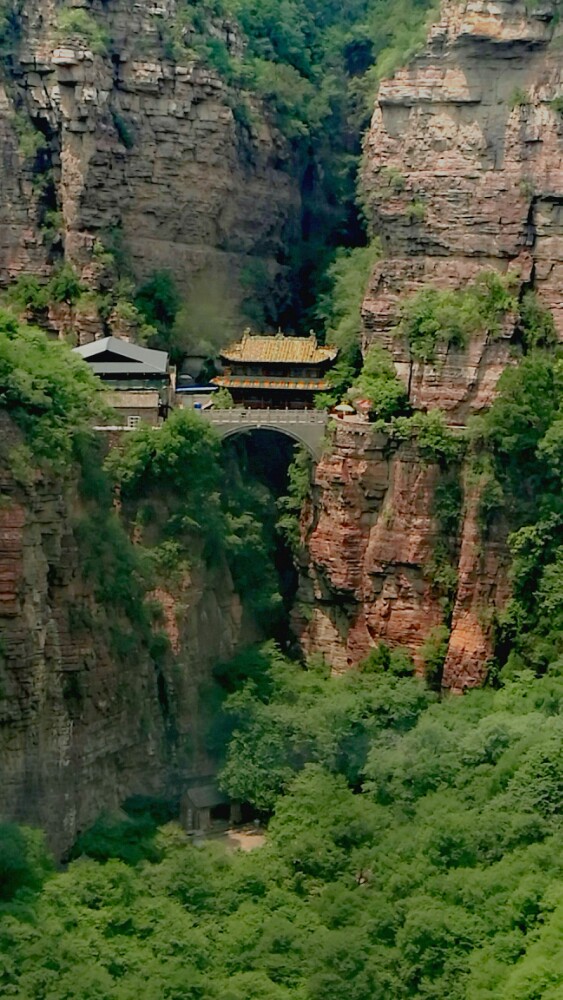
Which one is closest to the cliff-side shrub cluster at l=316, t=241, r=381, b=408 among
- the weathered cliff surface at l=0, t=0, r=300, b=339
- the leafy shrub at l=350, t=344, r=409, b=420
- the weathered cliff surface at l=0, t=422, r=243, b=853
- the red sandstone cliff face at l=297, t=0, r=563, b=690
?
the leafy shrub at l=350, t=344, r=409, b=420

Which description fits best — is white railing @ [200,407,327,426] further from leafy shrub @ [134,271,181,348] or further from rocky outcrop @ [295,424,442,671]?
leafy shrub @ [134,271,181,348]

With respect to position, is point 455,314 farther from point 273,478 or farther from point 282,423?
point 273,478

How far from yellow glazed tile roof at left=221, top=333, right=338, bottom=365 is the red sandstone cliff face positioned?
1.86 m

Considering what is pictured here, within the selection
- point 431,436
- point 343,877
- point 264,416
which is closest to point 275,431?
point 264,416

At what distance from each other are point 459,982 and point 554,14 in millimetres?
22341

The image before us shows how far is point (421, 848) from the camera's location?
115 ft

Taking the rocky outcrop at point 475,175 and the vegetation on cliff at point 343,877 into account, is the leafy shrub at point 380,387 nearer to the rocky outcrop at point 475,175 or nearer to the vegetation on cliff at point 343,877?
the rocky outcrop at point 475,175

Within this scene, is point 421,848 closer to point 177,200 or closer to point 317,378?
point 317,378

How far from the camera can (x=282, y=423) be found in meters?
43.4

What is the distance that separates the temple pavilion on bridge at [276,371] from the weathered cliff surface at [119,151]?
3038mm

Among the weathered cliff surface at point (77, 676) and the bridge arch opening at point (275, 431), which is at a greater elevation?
the bridge arch opening at point (275, 431)

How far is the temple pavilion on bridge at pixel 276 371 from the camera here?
4553 cm

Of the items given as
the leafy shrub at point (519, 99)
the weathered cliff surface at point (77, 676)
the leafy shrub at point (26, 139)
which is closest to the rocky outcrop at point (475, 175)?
the leafy shrub at point (519, 99)

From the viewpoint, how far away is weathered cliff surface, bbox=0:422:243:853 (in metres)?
34.6
